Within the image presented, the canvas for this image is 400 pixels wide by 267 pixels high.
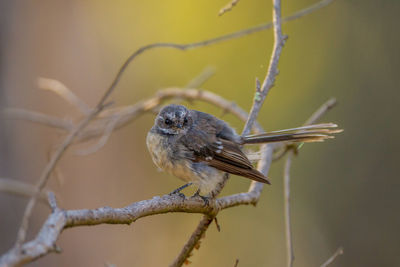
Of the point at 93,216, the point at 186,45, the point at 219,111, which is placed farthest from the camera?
the point at 219,111

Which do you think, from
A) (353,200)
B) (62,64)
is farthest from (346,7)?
(62,64)

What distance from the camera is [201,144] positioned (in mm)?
3453

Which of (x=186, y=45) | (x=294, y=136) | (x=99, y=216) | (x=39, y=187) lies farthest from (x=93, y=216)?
(x=186, y=45)

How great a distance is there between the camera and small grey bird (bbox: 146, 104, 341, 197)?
322 cm

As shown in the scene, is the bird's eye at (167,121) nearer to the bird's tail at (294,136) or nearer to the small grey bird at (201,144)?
the small grey bird at (201,144)

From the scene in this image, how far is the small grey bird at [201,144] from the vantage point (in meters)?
3.22

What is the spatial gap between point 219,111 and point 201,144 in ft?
9.78

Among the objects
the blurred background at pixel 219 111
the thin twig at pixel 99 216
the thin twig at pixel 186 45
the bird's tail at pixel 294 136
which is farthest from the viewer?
the blurred background at pixel 219 111

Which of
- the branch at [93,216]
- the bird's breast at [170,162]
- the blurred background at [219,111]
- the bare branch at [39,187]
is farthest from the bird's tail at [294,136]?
the blurred background at [219,111]

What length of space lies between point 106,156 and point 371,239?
407 centimetres

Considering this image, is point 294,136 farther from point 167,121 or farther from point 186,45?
point 186,45

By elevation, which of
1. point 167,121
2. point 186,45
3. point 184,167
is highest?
point 186,45

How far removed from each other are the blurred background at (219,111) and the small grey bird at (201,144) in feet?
8.39

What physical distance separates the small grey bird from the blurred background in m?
2.56
